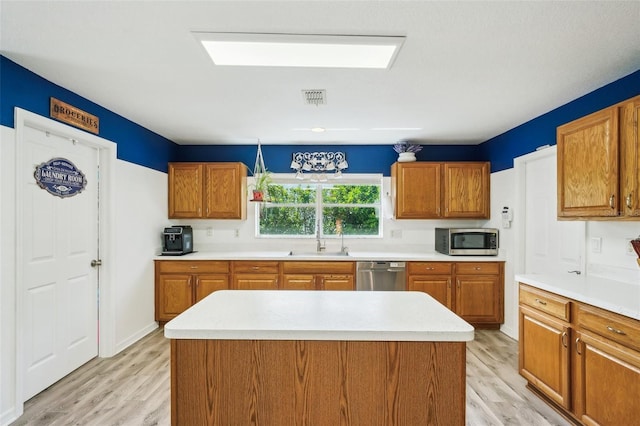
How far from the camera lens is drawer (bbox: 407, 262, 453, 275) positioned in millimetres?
3914

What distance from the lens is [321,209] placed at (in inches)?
186

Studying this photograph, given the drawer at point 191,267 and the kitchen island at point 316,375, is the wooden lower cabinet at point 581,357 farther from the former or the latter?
the drawer at point 191,267

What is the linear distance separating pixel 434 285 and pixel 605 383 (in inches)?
81.6

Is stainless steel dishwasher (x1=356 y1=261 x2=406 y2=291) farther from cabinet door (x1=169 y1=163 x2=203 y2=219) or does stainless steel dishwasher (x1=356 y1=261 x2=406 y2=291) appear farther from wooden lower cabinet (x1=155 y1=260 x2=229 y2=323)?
cabinet door (x1=169 y1=163 x2=203 y2=219)

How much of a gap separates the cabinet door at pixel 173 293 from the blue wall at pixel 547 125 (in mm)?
4118

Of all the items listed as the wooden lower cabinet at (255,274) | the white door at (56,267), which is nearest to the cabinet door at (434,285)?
the wooden lower cabinet at (255,274)

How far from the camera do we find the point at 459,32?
1797 mm

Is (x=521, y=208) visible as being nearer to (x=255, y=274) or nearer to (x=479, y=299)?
(x=479, y=299)

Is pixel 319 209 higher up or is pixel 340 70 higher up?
pixel 340 70

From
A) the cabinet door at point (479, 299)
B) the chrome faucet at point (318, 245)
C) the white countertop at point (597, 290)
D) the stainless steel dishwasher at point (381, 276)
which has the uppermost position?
the chrome faucet at point (318, 245)

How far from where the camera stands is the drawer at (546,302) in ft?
6.98

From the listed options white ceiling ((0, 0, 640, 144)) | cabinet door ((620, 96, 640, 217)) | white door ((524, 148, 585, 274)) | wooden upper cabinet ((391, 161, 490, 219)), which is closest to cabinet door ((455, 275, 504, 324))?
white door ((524, 148, 585, 274))

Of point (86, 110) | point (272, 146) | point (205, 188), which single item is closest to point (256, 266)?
point (205, 188)

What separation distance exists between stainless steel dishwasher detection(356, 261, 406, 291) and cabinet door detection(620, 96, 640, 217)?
2.26 meters
